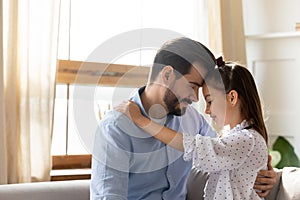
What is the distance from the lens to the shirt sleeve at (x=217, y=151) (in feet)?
5.84

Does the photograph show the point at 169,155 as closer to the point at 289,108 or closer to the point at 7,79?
the point at 7,79

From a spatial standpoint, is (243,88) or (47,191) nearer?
(243,88)

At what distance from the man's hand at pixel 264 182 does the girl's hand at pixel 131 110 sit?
46cm

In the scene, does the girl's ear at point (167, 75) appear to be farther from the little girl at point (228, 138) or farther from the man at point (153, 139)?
the little girl at point (228, 138)

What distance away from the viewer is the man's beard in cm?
195

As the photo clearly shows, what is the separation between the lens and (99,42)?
2.95 meters

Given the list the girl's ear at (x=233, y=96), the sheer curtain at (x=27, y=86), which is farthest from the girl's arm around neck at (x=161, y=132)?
the sheer curtain at (x=27, y=86)

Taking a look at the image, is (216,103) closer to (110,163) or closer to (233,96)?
(233,96)

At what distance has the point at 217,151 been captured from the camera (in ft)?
5.86

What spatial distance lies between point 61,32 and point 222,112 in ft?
3.99

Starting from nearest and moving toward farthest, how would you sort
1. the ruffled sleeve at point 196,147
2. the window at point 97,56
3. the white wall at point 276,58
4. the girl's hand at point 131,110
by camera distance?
the ruffled sleeve at point 196,147 < the girl's hand at point 131,110 < the window at point 97,56 < the white wall at point 276,58

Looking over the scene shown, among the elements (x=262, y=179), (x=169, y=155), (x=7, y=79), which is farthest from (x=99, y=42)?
(x=262, y=179)

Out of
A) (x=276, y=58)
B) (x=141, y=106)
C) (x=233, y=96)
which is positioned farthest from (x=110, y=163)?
(x=276, y=58)

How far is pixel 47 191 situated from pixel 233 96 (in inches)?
30.0
